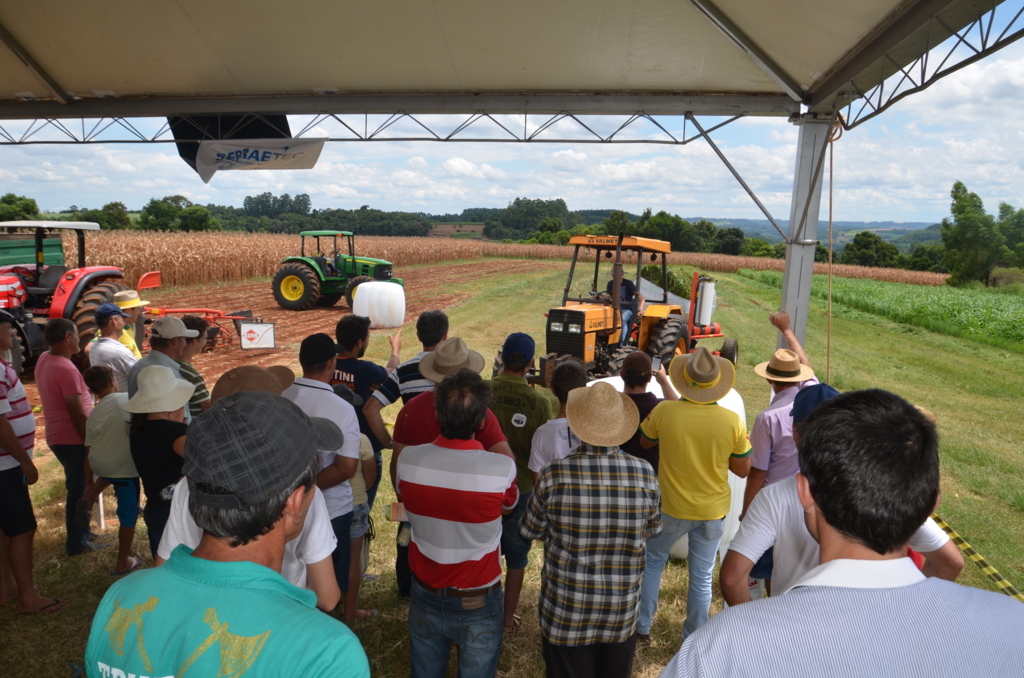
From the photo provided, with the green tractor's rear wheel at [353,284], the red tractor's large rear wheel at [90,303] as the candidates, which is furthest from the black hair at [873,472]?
the green tractor's rear wheel at [353,284]

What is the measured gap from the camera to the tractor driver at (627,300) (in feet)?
28.3

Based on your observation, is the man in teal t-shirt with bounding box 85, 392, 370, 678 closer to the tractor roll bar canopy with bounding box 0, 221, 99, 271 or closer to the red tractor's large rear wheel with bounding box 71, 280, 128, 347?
the red tractor's large rear wheel with bounding box 71, 280, 128, 347

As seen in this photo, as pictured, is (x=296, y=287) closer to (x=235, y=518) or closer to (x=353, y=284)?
(x=353, y=284)

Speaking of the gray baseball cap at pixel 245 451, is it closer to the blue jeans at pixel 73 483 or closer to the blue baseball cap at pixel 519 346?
the blue baseball cap at pixel 519 346

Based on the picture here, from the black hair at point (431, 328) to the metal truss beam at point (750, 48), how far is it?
3.15m

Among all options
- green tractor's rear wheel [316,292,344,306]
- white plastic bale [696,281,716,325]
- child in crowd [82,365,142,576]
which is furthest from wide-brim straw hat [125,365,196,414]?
green tractor's rear wheel [316,292,344,306]

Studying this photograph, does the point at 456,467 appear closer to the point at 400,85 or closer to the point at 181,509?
the point at 181,509

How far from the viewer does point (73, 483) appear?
161 inches

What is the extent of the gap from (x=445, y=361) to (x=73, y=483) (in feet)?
8.96

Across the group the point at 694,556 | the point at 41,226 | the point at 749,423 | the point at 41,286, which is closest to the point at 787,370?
the point at 694,556

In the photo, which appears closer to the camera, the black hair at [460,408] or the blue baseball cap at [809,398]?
the black hair at [460,408]

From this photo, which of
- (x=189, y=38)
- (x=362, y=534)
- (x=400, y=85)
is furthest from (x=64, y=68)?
(x=362, y=534)

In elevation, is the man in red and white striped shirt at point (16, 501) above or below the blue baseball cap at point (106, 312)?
below

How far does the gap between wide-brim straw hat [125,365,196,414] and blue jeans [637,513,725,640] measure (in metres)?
2.42
